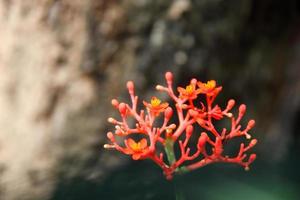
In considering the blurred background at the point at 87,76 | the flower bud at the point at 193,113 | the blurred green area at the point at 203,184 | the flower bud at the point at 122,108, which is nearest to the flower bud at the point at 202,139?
the flower bud at the point at 193,113

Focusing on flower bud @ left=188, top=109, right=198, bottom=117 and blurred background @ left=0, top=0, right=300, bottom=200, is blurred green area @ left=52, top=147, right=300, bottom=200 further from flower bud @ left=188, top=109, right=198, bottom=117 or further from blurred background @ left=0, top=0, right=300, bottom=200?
flower bud @ left=188, top=109, right=198, bottom=117

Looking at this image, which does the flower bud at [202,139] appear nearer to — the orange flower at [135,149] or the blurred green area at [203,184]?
the orange flower at [135,149]

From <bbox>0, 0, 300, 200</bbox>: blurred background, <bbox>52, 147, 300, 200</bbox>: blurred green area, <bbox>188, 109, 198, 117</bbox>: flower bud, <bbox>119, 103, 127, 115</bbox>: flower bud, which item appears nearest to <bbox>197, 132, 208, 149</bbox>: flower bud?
<bbox>188, 109, 198, 117</bbox>: flower bud

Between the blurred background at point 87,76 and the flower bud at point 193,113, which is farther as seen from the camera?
the blurred background at point 87,76

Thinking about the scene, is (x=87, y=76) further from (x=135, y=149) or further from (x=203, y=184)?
(x=135, y=149)

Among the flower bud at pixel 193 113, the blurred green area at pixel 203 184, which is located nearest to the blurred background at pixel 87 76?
the blurred green area at pixel 203 184

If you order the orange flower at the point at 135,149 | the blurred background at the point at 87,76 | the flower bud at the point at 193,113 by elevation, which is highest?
the blurred background at the point at 87,76

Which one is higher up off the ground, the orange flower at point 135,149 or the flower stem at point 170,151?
the orange flower at point 135,149

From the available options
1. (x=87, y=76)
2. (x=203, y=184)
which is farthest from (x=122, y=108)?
(x=203, y=184)
